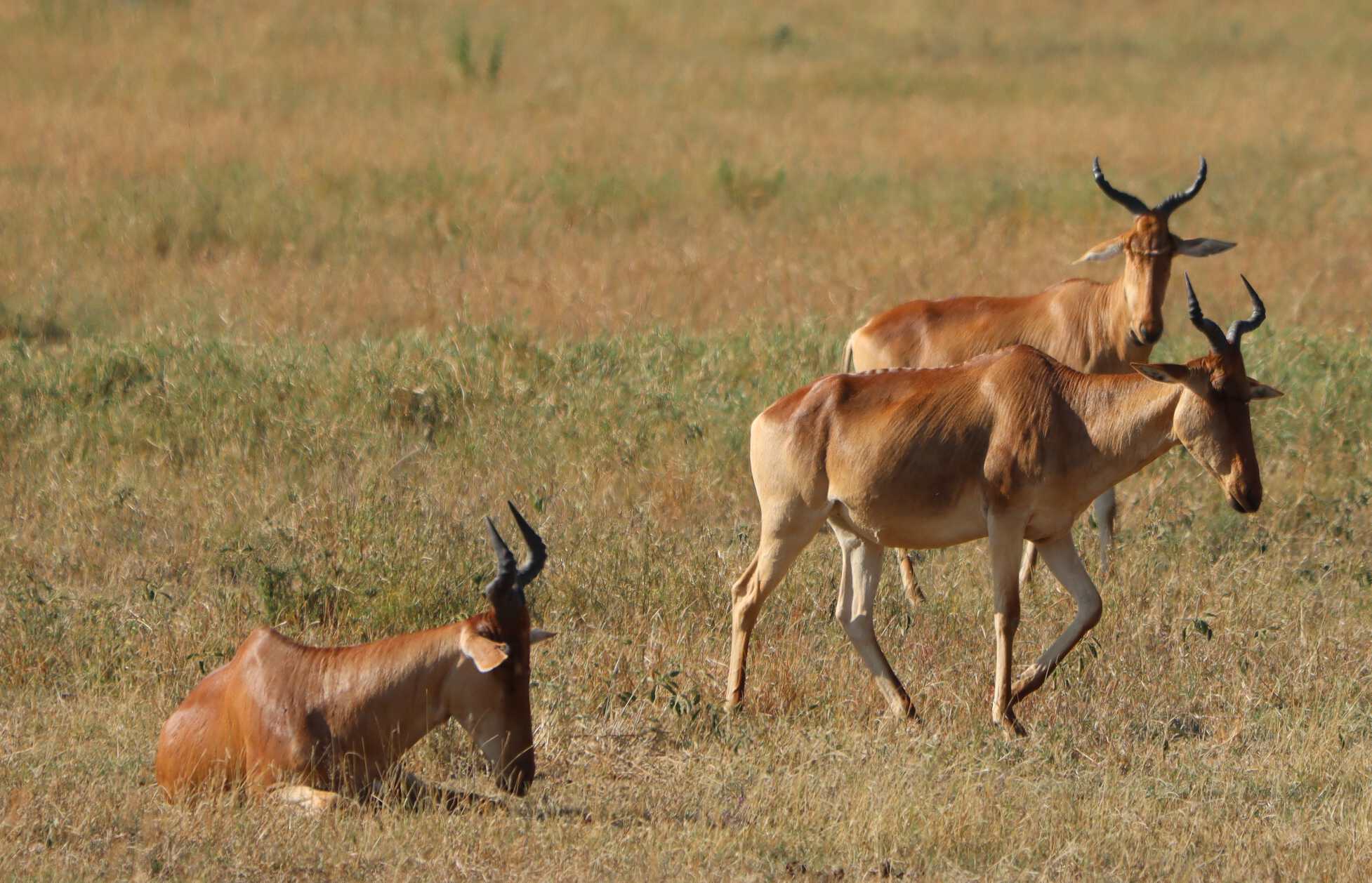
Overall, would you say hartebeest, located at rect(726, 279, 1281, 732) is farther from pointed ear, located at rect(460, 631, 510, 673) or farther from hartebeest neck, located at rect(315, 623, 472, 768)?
pointed ear, located at rect(460, 631, 510, 673)

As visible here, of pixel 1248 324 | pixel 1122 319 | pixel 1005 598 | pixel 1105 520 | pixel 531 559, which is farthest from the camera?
pixel 1122 319

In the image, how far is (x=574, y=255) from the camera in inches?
735

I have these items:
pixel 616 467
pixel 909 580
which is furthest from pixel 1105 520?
pixel 616 467

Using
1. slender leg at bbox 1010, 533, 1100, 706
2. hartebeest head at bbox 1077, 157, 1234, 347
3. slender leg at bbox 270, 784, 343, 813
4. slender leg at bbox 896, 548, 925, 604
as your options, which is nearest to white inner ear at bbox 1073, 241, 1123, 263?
hartebeest head at bbox 1077, 157, 1234, 347

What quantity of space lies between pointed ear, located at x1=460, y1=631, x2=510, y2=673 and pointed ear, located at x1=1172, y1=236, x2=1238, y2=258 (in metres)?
6.30

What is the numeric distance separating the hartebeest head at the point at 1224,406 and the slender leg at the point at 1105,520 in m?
2.44

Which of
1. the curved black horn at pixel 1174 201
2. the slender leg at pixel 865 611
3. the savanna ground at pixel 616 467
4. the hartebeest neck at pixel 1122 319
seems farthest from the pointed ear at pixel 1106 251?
the slender leg at pixel 865 611

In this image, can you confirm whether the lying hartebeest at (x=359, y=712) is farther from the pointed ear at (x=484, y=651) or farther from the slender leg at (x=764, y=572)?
the slender leg at (x=764, y=572)

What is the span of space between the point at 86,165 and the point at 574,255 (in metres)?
6.44

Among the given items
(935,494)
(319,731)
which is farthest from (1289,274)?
(319,731)

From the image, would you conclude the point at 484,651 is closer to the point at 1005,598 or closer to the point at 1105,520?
the point at 1005,598

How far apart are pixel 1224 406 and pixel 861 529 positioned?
1700 millimetres

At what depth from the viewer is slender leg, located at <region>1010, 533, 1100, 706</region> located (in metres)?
7.90

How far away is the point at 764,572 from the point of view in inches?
327
